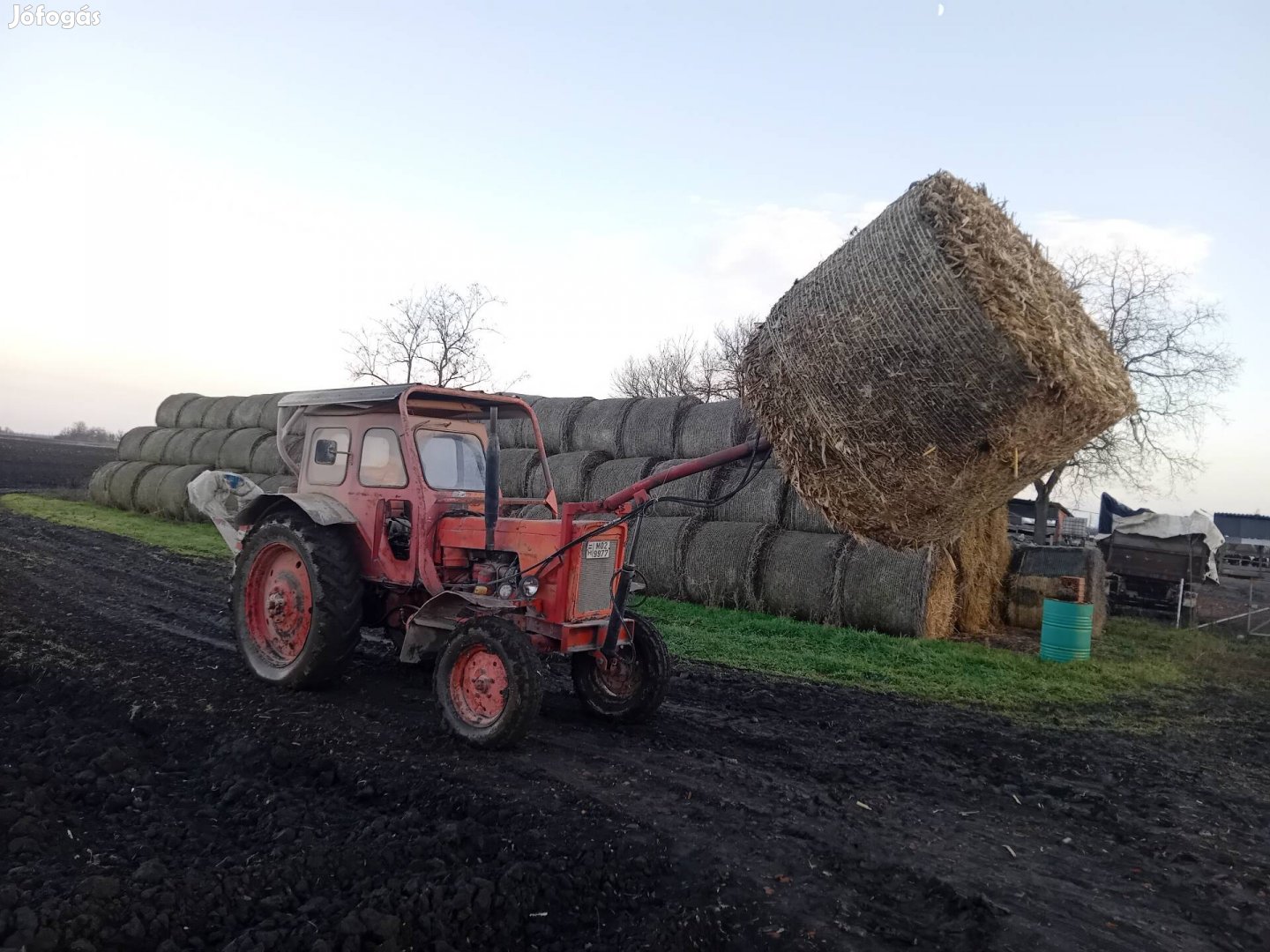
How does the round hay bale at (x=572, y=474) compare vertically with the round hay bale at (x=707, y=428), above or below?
below

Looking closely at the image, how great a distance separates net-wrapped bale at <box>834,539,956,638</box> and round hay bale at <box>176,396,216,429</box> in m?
18.2

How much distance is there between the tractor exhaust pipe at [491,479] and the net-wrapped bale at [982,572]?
751 centimetres

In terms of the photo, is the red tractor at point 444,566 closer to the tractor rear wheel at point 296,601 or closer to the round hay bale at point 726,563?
the tractor rear wheel at point 296,601

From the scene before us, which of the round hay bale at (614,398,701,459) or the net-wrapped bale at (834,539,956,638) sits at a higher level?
the round hay bale at (614,398,701,459)

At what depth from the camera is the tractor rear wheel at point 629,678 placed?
643 centimetres

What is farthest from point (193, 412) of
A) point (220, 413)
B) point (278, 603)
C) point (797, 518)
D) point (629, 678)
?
point (629, 678)

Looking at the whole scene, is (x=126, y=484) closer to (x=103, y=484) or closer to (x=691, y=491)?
(x=103, y=484)

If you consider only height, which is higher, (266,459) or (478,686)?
(266,459)

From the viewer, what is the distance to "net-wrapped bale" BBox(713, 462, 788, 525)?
41.5 feet

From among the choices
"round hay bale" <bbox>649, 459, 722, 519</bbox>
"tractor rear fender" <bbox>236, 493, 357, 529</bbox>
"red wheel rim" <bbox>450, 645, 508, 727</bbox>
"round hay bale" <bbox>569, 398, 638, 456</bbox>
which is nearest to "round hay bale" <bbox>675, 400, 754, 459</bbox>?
"round hay bale" <bbox>649, 459, 722, 519</bbox>

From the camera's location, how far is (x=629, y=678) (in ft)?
21.6

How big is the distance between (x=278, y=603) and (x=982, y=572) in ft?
31.1

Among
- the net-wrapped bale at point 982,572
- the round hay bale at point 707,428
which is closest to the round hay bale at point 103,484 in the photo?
the round hay bale at point 707,428

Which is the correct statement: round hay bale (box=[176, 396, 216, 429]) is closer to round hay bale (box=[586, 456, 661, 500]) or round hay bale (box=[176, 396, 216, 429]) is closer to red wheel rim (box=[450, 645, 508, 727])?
round hay bale (box=[586, 456, 661, 500])
